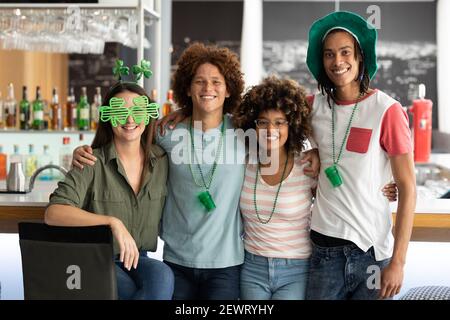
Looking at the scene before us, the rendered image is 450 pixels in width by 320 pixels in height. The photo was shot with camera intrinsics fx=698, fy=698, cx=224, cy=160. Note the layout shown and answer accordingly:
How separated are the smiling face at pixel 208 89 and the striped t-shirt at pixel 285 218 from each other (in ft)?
1.09

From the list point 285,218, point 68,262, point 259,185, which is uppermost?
point 259,185

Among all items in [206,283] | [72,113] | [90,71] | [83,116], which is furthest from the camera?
[90,71]

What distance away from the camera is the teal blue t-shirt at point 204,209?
8.16ft

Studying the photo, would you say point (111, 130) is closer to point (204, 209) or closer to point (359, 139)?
point (204, 209)

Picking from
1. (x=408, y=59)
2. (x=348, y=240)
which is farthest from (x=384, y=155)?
(x=408, y=59)

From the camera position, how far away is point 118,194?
2.48 m

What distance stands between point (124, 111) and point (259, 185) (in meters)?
0.55

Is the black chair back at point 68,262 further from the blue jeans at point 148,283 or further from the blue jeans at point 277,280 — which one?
the blue jeans at point 277,280

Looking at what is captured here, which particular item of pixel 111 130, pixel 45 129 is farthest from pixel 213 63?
pixel 45 129

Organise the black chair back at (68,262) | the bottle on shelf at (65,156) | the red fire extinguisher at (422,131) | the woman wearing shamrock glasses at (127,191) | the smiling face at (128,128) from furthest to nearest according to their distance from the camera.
Answer: the red fire extinguisher at (422,131) → the bottle on shelf at (65,156) → the smiling face at (128,128) → the woman wearing shamrock glasses at (127,191) → the black chair back at (68,262)

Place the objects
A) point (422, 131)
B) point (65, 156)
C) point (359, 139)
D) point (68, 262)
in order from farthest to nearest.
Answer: point (422, 131), point (65, 156), point (359, 139), point (68, 262)

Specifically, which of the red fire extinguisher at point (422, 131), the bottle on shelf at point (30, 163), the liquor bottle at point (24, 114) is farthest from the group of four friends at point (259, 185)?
the red fire extinguisher at point (422, 131)

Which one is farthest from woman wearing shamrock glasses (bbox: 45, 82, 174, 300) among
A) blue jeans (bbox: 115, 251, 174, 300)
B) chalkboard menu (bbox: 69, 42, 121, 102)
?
chalkboard menu (bbox: 69, 42, 121, 102)

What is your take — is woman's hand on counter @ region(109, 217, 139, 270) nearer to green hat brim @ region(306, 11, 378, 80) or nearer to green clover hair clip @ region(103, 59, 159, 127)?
green clover hair clip @ region(103, 59, 159, 127)
